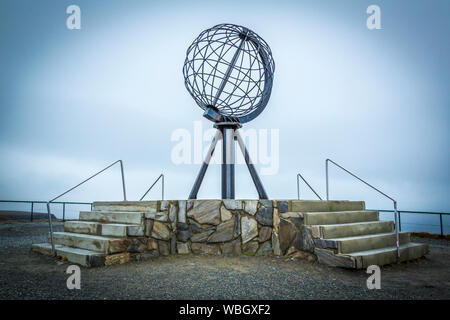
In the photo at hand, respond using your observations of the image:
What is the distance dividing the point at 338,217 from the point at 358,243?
0.80 m

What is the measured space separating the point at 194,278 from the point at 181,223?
1746mm

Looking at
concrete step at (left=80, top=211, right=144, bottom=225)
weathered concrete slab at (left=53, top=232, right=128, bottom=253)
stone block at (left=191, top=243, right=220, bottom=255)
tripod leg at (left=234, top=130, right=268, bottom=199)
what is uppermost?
tripod leg at (left=234, top=130, right=268, bottom=199)

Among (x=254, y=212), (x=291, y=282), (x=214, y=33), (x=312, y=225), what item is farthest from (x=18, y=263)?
(x=214, y=33)

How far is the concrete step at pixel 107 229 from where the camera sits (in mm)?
4938

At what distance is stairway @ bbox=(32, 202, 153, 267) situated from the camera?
458cm

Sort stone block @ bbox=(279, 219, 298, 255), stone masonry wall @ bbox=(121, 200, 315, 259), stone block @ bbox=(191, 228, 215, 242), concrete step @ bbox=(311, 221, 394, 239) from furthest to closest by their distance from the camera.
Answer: stone block @ bbox=(191, 228, 215, 242), stone masonry wall @ bbox=(121, 200, 315, 259), stone block @ bbox=(279, 219, 298, 255), concrete step @ bbox=(311, 221, 394, 239)

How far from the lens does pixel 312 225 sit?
4926 mm

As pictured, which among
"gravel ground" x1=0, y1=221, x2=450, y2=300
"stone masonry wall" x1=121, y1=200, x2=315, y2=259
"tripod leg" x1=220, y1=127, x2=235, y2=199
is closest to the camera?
"gravel ground" x1=0, y1=221, x2=450, y2=300

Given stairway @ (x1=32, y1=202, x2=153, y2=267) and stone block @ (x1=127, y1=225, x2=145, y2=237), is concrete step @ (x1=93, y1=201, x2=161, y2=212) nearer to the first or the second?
stairway @ (x1=32, y1=202, x2=153, y2=267)

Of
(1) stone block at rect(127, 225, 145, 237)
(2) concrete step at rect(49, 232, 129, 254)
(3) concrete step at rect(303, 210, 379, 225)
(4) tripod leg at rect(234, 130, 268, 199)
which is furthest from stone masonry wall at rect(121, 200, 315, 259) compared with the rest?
(4) tripod leg at rect(234, 130, 268, 199)

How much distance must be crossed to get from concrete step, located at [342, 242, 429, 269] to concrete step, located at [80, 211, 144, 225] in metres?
3.37

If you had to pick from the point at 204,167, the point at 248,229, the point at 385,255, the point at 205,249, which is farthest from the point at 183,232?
the point at 385,255

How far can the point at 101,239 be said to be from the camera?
15.6 ft
